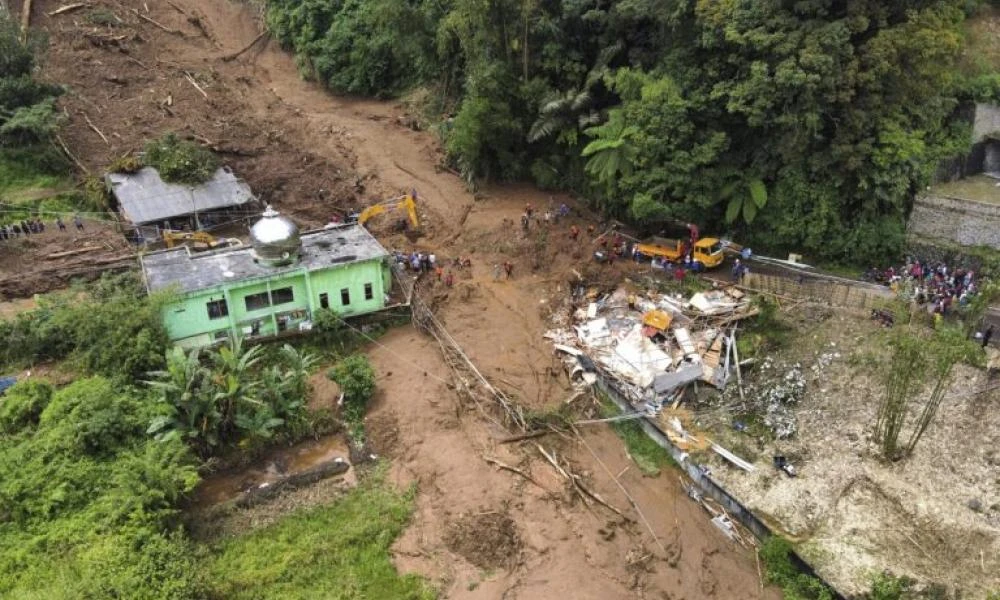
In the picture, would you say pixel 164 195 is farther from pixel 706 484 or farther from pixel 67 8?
pixel 67 8

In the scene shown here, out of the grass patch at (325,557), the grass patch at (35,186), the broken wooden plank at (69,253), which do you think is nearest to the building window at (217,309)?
the grass patch at (325,557)

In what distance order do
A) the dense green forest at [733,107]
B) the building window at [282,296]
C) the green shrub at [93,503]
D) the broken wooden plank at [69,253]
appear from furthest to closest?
the broken wooden plank at [69,253], the building window at [282,296], the dense green forest at [733,107], the green shrub at [93,503]

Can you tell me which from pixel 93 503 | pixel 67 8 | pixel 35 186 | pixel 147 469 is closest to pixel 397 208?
pixel 35 186

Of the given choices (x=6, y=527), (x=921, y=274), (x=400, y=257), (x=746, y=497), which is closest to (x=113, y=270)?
(x=400, y=257)

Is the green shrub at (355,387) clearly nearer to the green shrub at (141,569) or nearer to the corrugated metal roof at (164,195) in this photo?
the green shrub at (141,569)

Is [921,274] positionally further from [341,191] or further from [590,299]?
[341,191]

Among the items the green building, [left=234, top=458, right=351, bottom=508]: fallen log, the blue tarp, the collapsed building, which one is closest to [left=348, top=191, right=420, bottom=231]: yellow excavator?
the green building
